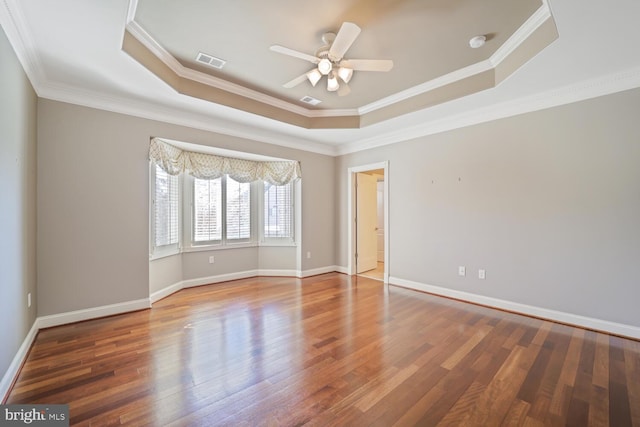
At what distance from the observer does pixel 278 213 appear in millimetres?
5480

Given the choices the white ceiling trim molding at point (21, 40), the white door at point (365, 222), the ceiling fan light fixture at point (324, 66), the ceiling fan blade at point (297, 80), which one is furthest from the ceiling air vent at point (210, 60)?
the white door at point (365, 222)

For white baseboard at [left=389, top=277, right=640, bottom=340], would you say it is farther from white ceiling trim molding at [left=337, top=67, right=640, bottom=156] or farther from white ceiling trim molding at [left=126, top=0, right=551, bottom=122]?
white ceiling trim molding at [left=126, top=0, right=551, bottom=122]

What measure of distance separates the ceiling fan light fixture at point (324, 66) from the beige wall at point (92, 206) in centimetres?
238

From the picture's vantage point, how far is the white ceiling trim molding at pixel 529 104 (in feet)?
9.10

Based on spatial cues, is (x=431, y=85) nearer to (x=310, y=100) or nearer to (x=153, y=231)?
(x=310, y=100)

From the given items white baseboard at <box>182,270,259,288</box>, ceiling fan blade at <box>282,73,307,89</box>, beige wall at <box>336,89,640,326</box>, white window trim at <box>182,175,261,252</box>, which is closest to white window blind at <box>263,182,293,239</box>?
white window trim at <box>182,175,261,252</box>

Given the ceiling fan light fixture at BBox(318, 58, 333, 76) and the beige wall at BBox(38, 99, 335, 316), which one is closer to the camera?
the ceiling fan light fixture at BBox(318, 58, 333, 76)

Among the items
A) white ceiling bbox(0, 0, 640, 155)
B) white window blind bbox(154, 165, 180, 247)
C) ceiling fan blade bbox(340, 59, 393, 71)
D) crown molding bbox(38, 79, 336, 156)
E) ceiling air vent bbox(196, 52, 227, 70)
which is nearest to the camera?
white ceiling bbox(0, 0, 640, 155)

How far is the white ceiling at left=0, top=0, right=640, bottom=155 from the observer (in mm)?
1951

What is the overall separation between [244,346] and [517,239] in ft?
11.5

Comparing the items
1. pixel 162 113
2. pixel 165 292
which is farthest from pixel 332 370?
pixel 162 113

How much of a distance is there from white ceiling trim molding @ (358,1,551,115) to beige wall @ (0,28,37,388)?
12.6 feet

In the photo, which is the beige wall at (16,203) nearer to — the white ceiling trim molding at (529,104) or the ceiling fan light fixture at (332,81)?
the ceiling fan light fixture at (332,81)

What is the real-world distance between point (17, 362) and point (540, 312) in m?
5.23
